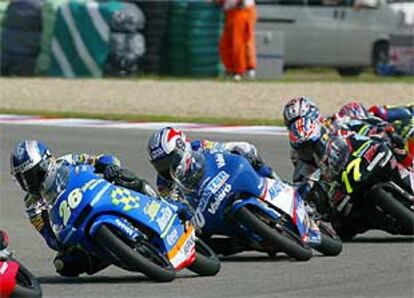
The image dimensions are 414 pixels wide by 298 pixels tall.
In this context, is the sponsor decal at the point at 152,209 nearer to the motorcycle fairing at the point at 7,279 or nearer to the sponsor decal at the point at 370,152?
the motorcycle fairing at the point at 7,279

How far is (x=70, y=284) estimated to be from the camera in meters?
9.28

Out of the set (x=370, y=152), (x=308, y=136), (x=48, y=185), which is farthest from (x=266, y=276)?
(x=370, y=152)

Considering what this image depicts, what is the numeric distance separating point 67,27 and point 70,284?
16812 mm

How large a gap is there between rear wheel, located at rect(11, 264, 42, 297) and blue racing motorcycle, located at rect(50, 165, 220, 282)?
2.17ft

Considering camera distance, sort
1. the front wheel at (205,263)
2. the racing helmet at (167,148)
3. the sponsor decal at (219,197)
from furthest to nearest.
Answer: the sponsor decal at (219,197), the racing helmet at (167,148), the front wheel at (205,263)

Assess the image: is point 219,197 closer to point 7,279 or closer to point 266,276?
point 266,276

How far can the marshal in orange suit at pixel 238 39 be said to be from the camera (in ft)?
81.8

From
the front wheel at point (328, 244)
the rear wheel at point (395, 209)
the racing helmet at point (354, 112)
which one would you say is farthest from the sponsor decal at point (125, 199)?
the racing helmet at point (354, 112)

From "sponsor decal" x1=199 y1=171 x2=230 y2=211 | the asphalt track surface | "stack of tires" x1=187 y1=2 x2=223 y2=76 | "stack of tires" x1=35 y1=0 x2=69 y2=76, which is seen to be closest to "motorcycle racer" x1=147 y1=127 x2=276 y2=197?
"sponsor decal" x1=199 y1=171 x2=230 y2=211

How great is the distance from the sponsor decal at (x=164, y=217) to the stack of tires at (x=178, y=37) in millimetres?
17267

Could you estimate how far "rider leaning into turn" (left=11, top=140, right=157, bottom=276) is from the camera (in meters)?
9.21

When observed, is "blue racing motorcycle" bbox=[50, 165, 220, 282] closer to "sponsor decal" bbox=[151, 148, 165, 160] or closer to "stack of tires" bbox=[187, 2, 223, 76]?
"sponsor decal" bbox=[151, 148, 165, 160]

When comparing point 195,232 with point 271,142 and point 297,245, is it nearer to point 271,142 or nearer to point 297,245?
point 297,245

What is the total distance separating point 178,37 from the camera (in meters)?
26.6
